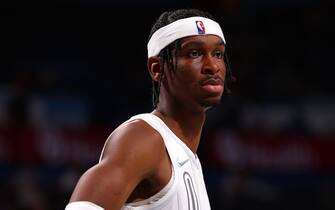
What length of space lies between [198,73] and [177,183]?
0.46 meters

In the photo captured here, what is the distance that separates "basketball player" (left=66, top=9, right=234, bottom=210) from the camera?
114 inches

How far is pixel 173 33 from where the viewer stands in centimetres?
346

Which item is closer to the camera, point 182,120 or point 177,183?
point 177,183

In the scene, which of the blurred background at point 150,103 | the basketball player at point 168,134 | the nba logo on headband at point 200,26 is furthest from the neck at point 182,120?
the blurred background at point 150,103

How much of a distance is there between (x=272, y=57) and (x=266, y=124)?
183 cm

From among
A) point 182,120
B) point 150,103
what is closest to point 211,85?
point 182,120

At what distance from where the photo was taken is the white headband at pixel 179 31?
345cm

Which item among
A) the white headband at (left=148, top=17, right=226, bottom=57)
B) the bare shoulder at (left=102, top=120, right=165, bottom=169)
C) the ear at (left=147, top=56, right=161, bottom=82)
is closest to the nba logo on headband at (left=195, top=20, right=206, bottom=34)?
the white headband at (left=148, top=17, right=226, bottom=57)

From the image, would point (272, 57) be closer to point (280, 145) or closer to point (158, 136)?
point (280, 145)

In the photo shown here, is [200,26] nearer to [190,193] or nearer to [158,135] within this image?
[158,135]

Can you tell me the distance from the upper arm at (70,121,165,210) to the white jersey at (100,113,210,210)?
0.15 metres

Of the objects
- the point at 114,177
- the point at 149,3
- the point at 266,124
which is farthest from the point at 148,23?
the point at 114,177

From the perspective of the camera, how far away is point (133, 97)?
9.78 m

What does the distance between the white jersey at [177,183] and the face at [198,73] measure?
0.52ft
